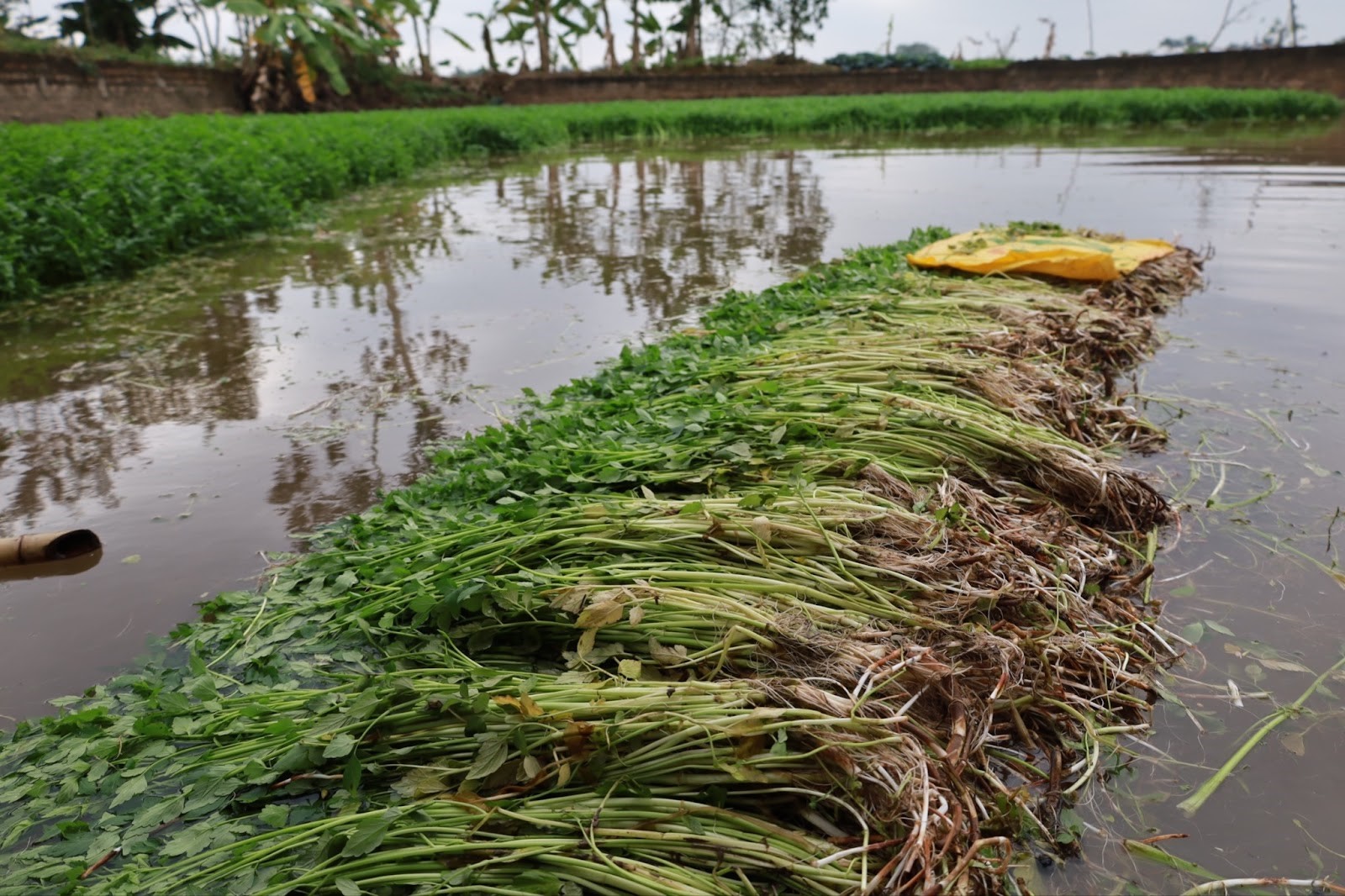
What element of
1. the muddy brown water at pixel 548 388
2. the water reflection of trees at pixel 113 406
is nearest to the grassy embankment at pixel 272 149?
the muddy brown water at pixel 548 388

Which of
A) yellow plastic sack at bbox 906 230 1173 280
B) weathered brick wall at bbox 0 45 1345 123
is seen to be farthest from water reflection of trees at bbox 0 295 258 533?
weathered brick wall at bbox 0 45 1345 123

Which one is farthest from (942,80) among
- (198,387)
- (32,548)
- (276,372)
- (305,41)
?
(32,548)

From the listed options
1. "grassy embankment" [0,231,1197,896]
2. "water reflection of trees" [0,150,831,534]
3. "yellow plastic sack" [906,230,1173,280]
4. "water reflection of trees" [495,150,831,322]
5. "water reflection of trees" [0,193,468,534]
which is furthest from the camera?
"water reflection of trees" [495,150,831,322]

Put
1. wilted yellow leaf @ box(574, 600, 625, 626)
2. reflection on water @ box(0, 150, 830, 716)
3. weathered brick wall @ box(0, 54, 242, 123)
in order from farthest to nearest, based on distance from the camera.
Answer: weathered brick wall @ box(0, 54, 242, 123)
reflection on water @ box(0, 150, 830, 716)
wilted yellow leaf @ box(574, 600, 625, 626)

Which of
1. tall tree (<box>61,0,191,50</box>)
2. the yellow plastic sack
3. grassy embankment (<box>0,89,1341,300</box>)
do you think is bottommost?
the yellow plastic sack

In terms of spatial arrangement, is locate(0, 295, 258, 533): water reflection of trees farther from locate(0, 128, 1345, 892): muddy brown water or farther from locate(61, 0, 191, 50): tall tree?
locate(61, 0, 191, 50): tall tree

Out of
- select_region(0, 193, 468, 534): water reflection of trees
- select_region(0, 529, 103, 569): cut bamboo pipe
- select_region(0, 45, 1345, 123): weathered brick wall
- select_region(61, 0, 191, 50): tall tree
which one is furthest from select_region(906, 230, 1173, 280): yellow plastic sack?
select_region(61, 0, 191, 50): tall tree

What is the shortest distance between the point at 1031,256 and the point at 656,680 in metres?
5.21

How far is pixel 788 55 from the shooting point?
127 ft

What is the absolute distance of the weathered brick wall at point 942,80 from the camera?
29.4m

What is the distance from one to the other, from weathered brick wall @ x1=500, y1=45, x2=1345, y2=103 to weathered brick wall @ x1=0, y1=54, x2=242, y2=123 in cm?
1165

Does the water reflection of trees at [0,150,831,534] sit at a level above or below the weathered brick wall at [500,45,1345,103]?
below

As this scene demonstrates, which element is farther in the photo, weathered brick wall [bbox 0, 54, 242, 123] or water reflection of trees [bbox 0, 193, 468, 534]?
weathered brick wall [bbox 0, 54, 242, 123]

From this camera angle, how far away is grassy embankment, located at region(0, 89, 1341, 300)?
23.1ft
